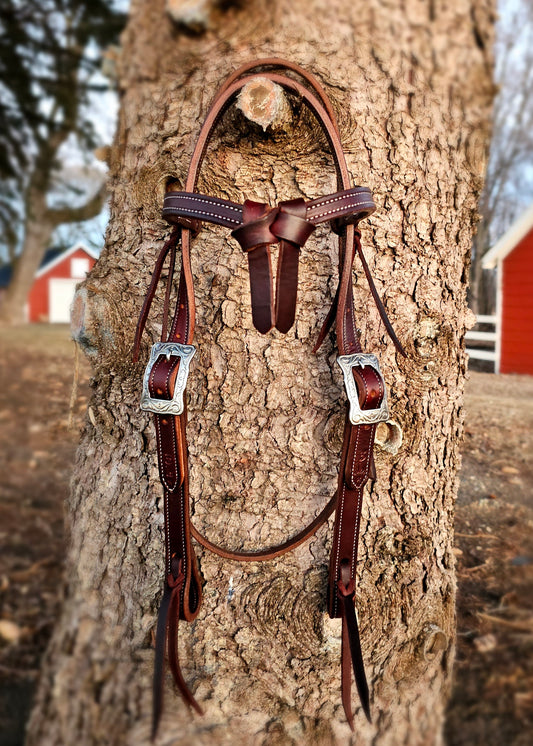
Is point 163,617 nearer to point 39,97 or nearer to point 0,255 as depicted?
point 39,97

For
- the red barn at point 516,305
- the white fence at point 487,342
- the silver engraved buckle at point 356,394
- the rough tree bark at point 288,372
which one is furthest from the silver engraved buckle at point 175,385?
the red barn at point 516,305

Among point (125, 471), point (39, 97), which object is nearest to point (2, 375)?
point (39, 97)

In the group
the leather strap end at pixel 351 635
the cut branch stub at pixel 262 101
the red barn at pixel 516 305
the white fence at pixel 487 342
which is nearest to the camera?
the cut branch stub at pixel 262 101

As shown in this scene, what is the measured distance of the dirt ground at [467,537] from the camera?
1959mm

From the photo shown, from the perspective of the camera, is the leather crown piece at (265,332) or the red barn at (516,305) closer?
the leather crown piece at (265,332)

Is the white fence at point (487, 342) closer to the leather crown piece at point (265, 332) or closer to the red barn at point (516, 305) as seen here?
the red barn at point (516, 305)

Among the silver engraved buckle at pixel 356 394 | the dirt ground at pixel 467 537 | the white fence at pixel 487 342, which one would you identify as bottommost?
the dirt ground at pixel 467 537

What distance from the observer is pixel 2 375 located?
6.46 metres

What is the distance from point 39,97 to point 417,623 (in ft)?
13.2

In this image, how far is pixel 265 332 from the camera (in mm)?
1190

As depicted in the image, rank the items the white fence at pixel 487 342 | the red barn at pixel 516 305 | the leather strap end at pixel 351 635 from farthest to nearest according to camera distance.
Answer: the white fence at pixel 487 342 < the red barn at pixel 516 305 < the leather strap end at pixel 351 635

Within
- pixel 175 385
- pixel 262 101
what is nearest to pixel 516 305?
pixel 262 101

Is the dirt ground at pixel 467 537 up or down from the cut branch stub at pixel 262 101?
down

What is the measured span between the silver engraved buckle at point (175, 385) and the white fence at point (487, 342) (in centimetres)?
1080
